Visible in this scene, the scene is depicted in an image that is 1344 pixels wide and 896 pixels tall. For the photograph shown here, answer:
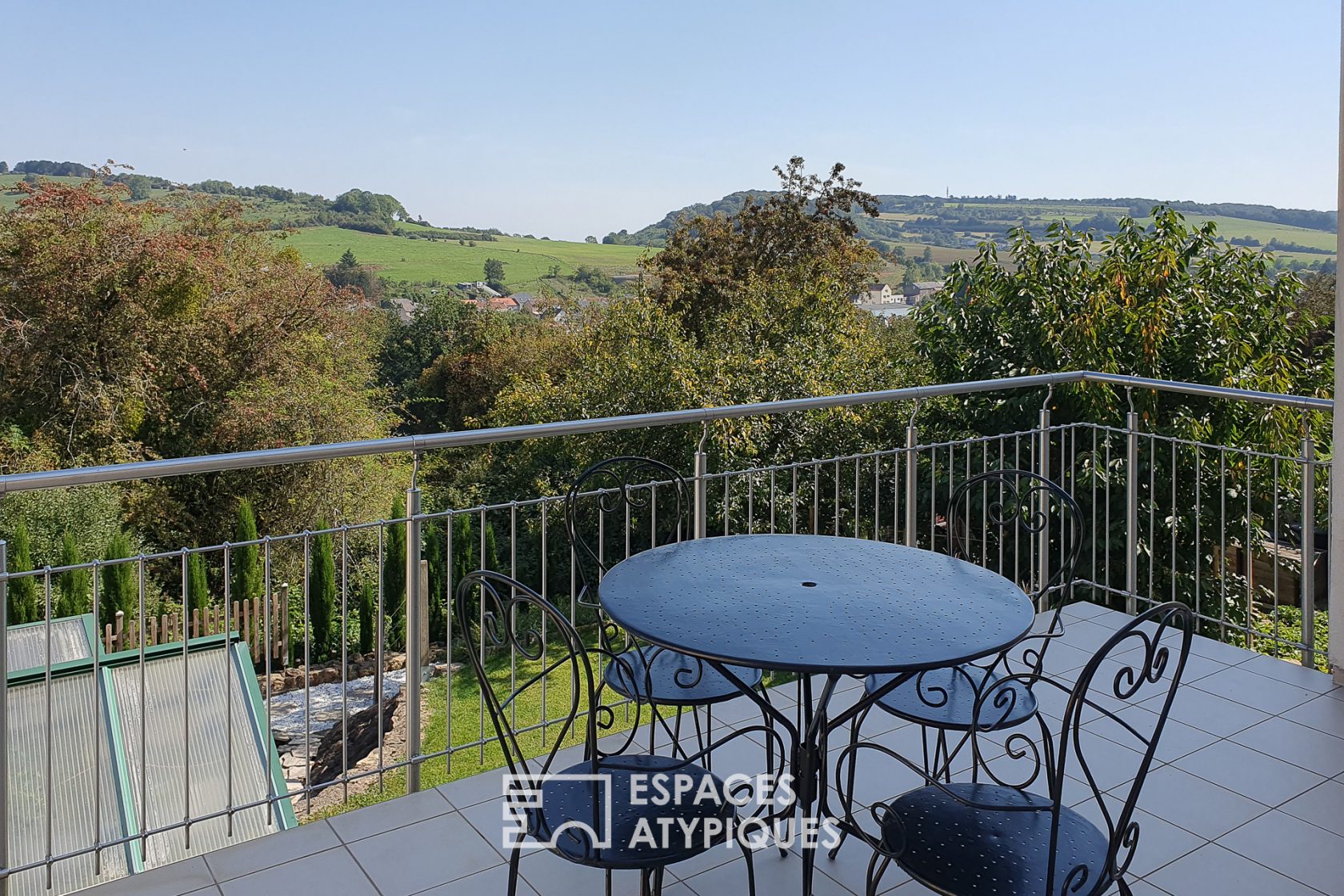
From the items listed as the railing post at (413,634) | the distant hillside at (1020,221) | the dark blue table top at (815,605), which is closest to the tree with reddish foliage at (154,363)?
the distant hillside at (1020,221)

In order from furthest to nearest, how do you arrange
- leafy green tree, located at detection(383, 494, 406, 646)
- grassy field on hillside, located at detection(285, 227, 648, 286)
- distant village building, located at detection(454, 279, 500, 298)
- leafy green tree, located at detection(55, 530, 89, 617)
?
distant village building, located at detection(454, 279, 500, 298), grassy field on hillside, located at detection(285, 227, 648, 286), leafy green tree, located at detection(383, 494, 406, 646), leafy green tree, located at detection(55, 530, 89, 617)

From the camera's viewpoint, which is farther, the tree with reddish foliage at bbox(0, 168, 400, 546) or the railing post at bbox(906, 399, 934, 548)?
the tree with reddish foliage at bbox(0, 168, 400, 546)

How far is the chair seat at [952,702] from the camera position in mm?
A: 2316

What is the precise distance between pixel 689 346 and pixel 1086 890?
487 inches

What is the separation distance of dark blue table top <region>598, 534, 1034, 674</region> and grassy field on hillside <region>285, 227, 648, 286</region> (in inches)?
772

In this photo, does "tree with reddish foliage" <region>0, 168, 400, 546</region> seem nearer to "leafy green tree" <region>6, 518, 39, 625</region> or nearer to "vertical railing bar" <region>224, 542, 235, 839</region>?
"leafy green tree" <region>6, 518, 39, 625</region>

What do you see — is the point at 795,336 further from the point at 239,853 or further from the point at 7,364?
the point at 239,853

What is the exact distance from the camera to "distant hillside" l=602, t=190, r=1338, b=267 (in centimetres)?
909

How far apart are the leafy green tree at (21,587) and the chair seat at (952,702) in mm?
11504

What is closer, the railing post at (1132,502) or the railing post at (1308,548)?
the railing post at (1308,548)

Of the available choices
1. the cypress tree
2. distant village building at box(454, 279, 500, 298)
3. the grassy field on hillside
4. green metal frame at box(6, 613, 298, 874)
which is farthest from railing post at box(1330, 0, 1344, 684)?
distant village building at box(454, 279, 500, 298)

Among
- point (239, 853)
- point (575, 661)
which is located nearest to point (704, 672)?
point (575, 661)

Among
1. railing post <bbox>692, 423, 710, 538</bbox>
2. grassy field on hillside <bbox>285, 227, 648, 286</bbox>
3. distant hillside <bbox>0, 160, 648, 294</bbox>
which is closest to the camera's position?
railing post <bbox>692, 423, 710, 538</bbox>

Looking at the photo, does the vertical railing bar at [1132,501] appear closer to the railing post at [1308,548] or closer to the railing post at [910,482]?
the railing post at [1308,548]
